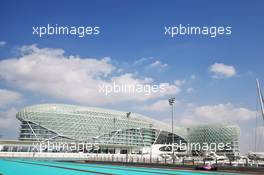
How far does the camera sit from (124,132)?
16788cm

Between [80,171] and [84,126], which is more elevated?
[84,126]

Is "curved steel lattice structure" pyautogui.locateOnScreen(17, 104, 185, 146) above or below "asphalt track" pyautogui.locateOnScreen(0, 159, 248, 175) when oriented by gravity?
above

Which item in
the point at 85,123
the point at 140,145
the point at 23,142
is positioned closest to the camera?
the point at 23,142

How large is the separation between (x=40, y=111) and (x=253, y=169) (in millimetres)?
127413

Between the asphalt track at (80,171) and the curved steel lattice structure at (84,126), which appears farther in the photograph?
the curved steel lattice structure at (84,126)

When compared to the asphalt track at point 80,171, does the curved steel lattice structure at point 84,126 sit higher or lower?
higher

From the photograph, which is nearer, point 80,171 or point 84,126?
point 80,171

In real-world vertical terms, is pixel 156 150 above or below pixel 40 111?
below

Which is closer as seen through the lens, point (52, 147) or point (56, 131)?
point (52, 147)

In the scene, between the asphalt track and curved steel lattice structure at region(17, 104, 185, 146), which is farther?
curved steel lattice structure at region(17, 104, 185, 146)

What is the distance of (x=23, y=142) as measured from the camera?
436 ft

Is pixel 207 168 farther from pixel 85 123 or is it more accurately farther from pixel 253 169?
pixel 85 123

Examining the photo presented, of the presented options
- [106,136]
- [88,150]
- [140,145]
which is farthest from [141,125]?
[88,150]

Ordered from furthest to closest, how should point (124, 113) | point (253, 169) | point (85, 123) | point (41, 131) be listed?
point (124, 113)
point (85, 123)
point (41, 131)
point (253, 169)
